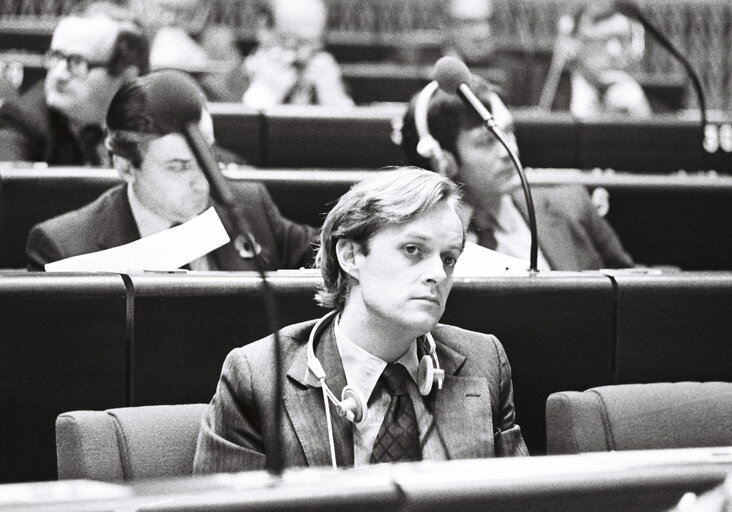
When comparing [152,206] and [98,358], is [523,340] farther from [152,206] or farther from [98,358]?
[152,206]

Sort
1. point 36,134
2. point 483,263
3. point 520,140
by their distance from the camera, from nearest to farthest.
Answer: point 483,263
point 36,134
point 520,140

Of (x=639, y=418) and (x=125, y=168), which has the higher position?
(x=125, y=168)

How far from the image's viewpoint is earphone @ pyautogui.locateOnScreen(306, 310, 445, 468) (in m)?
1.85

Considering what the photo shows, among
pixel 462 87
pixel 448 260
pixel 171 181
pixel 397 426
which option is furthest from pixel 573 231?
pixel 397 426

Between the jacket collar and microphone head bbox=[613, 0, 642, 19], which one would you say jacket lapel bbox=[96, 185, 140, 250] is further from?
microphone head bbox=[613, 0, 642, 19]

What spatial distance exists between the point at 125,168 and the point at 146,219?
5.8 inches

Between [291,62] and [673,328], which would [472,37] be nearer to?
[291,62]

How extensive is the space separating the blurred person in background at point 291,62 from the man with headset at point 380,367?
11.2ft

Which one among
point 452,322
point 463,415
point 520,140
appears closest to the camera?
point 463,415

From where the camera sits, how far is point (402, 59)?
6.93 metres

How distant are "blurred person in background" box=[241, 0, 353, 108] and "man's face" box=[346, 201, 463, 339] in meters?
3.44

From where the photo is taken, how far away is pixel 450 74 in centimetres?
265

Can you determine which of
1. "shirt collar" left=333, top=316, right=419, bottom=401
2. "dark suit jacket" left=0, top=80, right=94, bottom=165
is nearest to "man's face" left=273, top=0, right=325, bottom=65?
"dark suit jacket" left=0, top=80, right=94, bottom=165

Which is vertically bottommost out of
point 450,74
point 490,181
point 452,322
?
point 452,322
